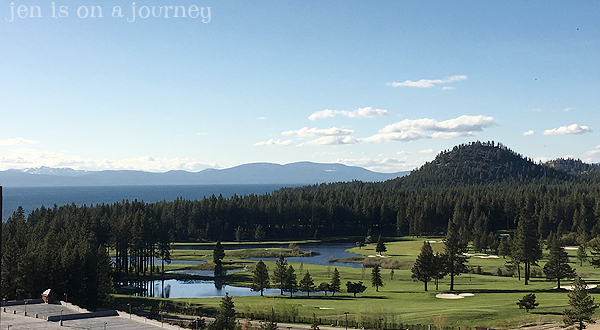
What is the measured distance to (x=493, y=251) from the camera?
13225cm

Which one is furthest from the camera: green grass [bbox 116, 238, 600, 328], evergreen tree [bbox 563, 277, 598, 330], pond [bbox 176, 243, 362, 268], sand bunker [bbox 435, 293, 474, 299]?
pond [bbox 176, 243, 362, 268]

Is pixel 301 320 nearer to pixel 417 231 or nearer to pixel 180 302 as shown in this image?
pixel 180 302

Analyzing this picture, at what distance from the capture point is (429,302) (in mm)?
70250

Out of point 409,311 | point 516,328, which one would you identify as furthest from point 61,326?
point 516,328

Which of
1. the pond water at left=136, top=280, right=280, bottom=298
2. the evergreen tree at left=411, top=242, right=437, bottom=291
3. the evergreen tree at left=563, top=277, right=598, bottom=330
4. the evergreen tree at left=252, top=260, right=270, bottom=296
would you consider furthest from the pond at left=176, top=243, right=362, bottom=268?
the evergreen tree at left=563, top=277, right=598, bottom=330

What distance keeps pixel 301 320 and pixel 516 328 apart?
74.2ft

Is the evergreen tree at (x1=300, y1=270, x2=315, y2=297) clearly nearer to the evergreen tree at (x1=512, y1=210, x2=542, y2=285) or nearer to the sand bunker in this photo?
the sand bunker

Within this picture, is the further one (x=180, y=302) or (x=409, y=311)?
(x=180, y=302)

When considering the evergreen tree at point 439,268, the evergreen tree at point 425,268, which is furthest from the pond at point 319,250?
the evergreen tree at point 425,268

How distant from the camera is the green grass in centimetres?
5822

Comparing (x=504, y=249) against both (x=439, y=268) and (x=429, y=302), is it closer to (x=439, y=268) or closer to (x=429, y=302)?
(x=439, y=268)

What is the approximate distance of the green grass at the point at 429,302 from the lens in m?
58.2

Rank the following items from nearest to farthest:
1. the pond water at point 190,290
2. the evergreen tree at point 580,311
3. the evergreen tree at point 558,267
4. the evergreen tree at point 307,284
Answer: the evergreen tree at point 580,311 < the evergreen tree at point 558,267 < the evergreen tree at point 307,284 < the pond water at point 190,290

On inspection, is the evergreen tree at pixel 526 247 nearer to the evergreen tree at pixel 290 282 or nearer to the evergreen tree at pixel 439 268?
the evergreen tree at pixel 439 268
